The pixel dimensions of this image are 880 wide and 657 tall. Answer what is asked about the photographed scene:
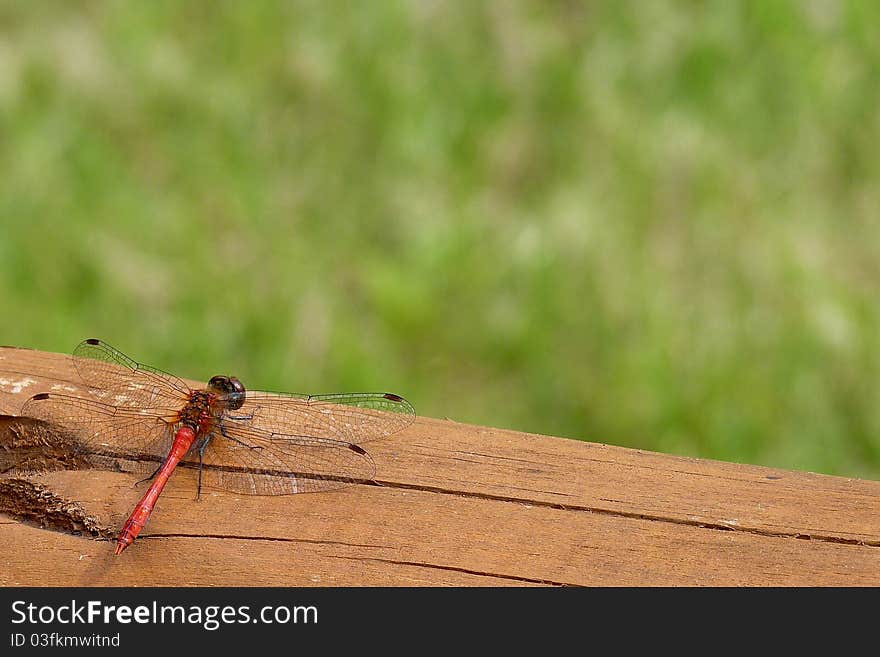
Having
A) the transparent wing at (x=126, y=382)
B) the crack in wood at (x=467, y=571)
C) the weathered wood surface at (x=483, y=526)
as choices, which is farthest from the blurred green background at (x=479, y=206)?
the crack in wood at (x=467, y=571)

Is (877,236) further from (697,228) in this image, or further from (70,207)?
(70,207)

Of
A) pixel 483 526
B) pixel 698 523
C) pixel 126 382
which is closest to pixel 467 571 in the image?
pixel 483 526

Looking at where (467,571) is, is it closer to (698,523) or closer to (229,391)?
(698,523)

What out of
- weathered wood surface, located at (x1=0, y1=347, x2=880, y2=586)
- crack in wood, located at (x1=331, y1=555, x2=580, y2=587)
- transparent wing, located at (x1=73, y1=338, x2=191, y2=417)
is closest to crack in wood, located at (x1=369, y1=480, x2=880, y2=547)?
weathered wood surface, located at (x1=0, y1=347, x2=880, y2=586)

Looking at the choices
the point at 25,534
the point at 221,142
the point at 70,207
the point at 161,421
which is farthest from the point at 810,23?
the point at 25,534

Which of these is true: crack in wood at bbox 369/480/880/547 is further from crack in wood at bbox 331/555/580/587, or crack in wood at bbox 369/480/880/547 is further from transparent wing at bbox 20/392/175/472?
transparent wing at bbox 20/392/175/472
